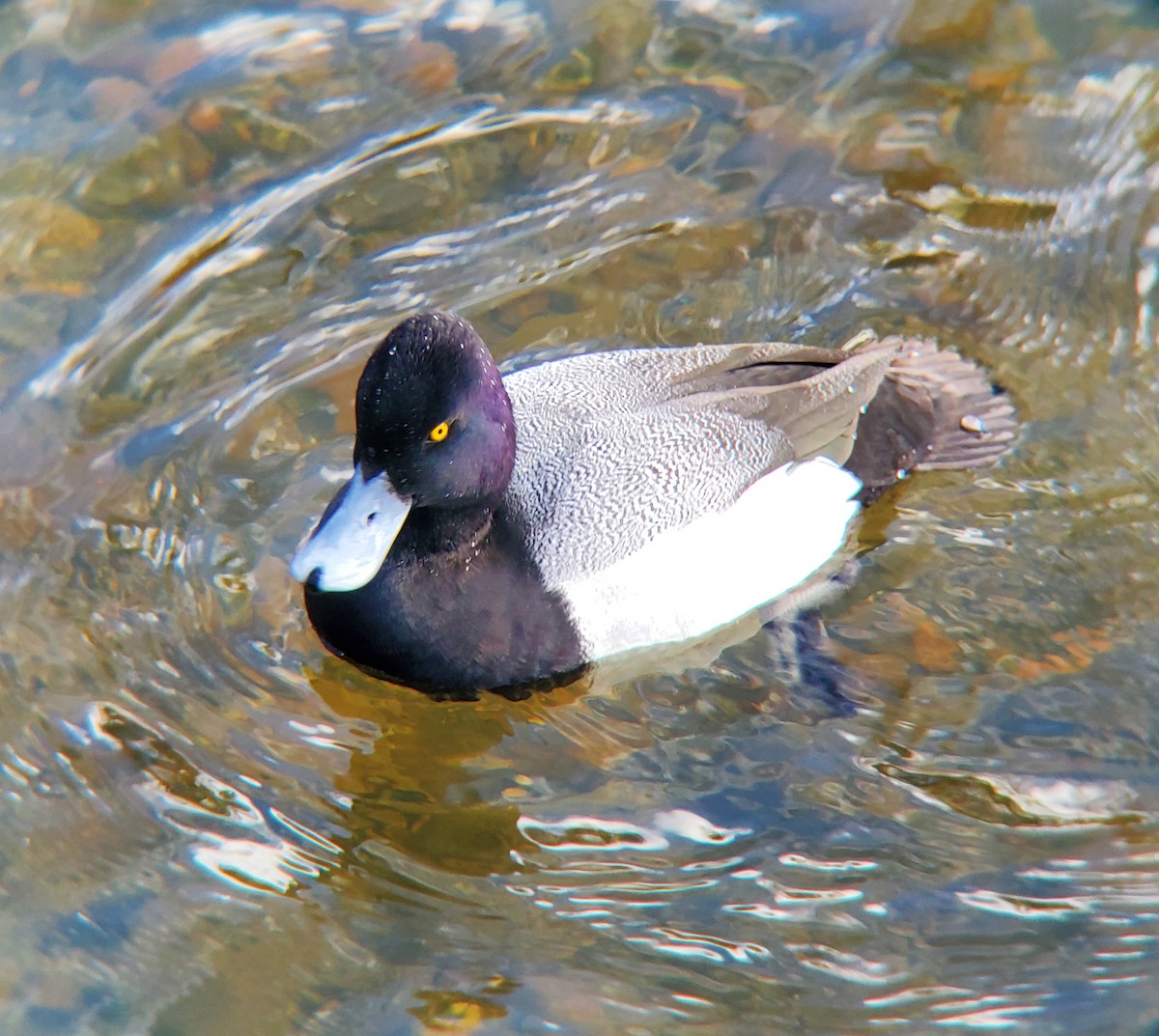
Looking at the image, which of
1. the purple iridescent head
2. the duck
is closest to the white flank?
the duck

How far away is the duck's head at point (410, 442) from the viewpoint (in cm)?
409

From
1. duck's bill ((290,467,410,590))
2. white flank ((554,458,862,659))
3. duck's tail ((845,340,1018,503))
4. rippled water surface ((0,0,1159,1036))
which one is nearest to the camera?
rippled water surface ((0,0,1159,1036))

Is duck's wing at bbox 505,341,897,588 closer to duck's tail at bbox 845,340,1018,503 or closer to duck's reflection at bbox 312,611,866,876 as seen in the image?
duck's tail at bbox 845,340,1018,503

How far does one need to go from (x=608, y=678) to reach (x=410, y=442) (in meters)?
1.17

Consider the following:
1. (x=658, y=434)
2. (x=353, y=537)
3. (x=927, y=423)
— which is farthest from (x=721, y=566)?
(x=353, y=537)

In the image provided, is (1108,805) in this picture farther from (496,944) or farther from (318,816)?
(318,816)

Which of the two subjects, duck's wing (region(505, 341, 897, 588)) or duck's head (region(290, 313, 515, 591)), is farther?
duck's wing (region(505, 341, 897, 588))

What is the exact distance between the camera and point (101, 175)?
6.20 metres

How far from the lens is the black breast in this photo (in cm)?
451

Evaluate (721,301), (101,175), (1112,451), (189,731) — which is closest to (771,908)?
(189,731)

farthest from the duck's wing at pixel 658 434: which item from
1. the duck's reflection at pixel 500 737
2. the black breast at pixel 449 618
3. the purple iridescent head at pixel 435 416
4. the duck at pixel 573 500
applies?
the duck's reflection at pixel 500 737

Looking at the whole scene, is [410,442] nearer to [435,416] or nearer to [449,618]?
[435,416]

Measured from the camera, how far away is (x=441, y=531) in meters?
4.53

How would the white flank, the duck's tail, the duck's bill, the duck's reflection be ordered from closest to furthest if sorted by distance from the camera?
the duck's bill < the duck's reflection < the white flank < the duck's tail
